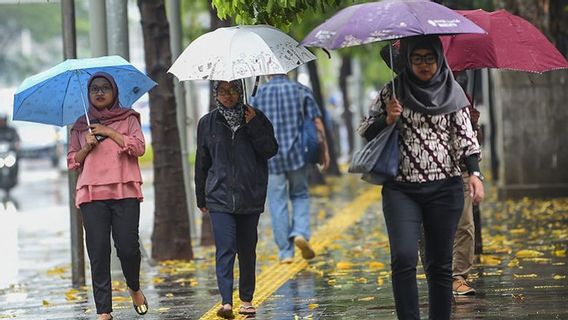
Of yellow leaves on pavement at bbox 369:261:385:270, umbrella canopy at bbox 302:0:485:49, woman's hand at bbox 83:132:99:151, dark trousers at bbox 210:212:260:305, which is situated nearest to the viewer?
umbrella canopy at bbox 302:0:485:49

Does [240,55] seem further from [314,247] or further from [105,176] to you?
[314,247]

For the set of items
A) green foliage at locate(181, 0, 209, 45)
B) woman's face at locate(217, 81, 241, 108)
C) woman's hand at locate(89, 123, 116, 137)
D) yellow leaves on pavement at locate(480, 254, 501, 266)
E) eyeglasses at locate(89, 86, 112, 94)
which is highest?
green foliage at locate(181, 0, 209, 45)

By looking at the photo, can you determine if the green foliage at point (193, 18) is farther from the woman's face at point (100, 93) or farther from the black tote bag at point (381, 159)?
the black tote bag at point (381, 159)

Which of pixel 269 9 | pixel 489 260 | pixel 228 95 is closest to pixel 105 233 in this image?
pixel 228 95

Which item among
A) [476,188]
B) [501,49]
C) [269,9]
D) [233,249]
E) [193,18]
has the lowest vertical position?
[233,249]

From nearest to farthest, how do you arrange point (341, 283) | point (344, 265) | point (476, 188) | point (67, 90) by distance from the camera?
point (476, 188) → point (67, 90) → point (341, 283) → point (344, 265)

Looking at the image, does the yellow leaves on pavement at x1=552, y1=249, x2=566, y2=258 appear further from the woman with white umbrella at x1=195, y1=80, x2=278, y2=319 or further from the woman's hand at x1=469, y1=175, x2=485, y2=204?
the woman's hand at x1=469, y1=175, x2=485, y2=204

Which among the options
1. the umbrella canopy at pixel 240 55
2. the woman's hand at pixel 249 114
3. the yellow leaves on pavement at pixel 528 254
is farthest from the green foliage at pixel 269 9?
the yellow leaves on pavement at pixel 528 254

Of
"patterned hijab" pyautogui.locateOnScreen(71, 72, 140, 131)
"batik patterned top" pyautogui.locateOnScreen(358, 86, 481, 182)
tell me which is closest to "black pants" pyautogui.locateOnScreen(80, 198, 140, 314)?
"patterned hijab" pyautogui.locateOnScreen(71, 72, 140, 131)

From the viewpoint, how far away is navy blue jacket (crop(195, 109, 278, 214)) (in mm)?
9688

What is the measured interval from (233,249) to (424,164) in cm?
236

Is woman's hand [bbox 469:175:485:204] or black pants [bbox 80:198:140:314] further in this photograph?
black pants [bbox 80:198:140:314]

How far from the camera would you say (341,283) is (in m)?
11.5

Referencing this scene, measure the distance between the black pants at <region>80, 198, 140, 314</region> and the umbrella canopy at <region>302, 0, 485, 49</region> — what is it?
234 centimetres
